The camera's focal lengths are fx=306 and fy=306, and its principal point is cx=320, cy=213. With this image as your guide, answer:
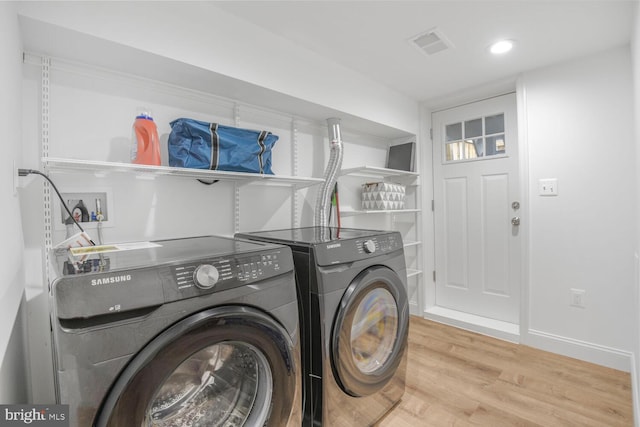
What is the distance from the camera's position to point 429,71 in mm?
2381

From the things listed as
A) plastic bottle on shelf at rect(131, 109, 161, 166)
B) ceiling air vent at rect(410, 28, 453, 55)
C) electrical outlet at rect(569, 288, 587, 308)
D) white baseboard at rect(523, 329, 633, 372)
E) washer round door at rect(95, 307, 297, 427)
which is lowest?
white baseboard at rect(523, 329, 633, 372)

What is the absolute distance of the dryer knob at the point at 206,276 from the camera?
0.88 m

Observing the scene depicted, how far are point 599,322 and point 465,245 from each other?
1.07m

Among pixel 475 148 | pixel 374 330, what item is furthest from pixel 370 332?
pixel 475 148

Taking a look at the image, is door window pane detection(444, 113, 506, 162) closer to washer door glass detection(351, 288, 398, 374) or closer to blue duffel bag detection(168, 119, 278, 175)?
washer door glass detection(351, 288, 398, 374)

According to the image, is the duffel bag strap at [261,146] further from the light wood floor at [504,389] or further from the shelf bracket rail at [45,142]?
the light wood floor at [504,389]

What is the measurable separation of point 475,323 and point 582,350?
0.72 m

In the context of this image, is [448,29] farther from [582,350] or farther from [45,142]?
[582,350]

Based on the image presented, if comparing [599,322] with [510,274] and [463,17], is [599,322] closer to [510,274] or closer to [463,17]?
[510,274]

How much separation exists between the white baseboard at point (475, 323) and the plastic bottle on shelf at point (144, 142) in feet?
8.93

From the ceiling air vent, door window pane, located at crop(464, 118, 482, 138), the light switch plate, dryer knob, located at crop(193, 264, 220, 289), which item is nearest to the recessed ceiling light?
the ceiling air vent

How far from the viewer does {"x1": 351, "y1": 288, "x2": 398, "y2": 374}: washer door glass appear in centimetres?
144

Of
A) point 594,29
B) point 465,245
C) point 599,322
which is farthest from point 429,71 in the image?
point 599,322

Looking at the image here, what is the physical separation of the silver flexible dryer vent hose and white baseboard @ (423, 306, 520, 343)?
1.62 metres
